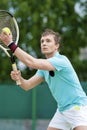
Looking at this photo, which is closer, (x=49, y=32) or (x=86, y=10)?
(x=49, y=32)

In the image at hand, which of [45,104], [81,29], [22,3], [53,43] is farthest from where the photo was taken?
[81,29]

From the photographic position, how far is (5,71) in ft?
50.8

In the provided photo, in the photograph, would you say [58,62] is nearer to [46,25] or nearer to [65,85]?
[65,85]

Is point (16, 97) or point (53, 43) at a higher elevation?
point (53, 43)

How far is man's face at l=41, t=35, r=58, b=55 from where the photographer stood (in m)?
5.73

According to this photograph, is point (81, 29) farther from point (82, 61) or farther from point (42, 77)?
point (42, 77)

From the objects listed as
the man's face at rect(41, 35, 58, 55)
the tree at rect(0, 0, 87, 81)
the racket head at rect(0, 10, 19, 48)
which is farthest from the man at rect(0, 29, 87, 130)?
the tree at rect(0, 0, 87, 81)

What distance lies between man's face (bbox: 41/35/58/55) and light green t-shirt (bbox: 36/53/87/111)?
76 millimetres

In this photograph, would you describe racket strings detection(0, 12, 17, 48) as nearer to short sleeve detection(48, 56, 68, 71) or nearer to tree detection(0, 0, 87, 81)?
short sleeve detection(48, 56, 68, 71)

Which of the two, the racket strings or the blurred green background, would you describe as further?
the blurred green background

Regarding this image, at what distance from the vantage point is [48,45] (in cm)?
575

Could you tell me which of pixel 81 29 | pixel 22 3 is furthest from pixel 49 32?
pixel 81 29

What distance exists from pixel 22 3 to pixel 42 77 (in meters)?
8.89

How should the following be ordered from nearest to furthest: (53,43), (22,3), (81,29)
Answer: (53,43) → (22,3) → (81,29)
